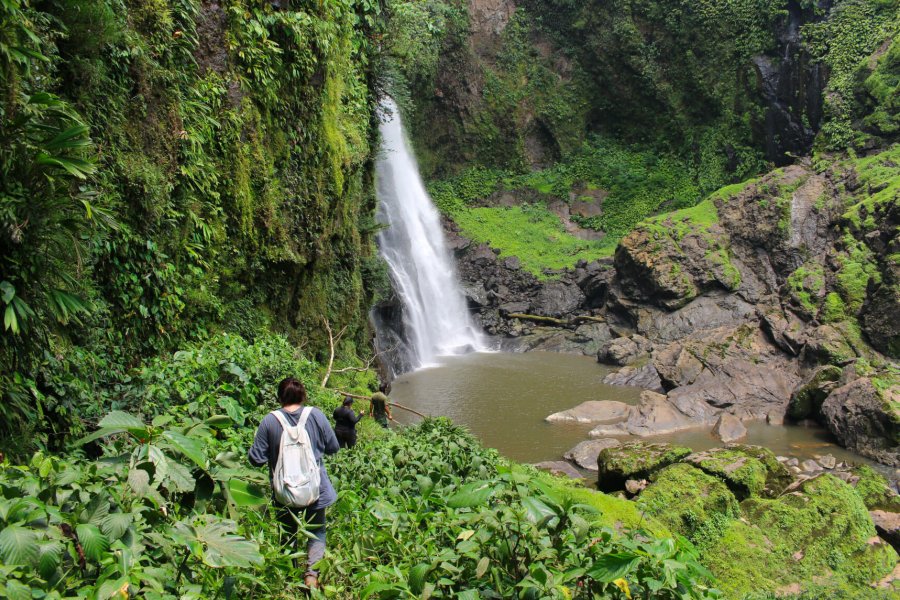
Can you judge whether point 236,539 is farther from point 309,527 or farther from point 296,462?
point 309,527

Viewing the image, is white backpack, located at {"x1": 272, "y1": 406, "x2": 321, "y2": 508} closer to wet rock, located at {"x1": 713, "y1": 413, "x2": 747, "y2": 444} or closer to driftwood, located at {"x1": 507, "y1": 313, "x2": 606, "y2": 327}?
wet rock, located at {"x1": 713, "y1": 413, "x2": 747, "y2": 444}

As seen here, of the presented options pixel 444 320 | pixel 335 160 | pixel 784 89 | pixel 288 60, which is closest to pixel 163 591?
pixel 288 60

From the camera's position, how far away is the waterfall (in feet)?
70.8

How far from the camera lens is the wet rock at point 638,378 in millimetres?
17375

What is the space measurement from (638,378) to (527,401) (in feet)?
12.7

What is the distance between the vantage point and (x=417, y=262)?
24328 millimetres

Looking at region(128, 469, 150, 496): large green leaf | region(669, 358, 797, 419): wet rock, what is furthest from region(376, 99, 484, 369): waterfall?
region(128, 469, 150, 496): large green leaf

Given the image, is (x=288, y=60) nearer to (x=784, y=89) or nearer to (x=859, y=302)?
(x=859, y=302)

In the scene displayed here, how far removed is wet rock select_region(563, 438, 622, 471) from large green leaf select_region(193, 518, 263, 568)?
33.0 feet

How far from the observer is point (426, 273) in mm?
24344

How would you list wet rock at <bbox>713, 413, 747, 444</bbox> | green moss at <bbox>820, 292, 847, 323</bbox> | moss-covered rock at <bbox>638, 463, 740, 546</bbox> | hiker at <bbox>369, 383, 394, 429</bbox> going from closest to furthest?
moss-covered rock at <bbox>638, 463, 740, 546</bbox> → hiker at <bbox>369, 383, 394, 429</bbox> → wet rock at <bbox>713, 413, 747, 444</bbox> → green moss at <bbox>820, 292, 847, 323</bbox>

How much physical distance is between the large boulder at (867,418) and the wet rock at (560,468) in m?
6.07

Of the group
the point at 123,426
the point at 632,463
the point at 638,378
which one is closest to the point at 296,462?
the point at 123,426

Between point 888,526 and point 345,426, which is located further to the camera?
point 888,526
